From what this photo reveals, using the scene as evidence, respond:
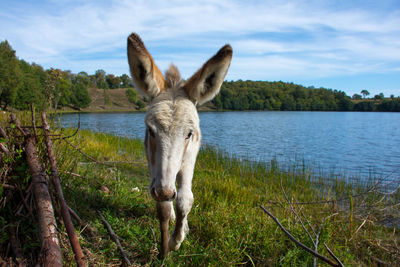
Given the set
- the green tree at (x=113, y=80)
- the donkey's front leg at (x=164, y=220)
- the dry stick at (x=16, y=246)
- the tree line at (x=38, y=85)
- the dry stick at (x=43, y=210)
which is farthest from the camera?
the green tree at (x=113, y=80)

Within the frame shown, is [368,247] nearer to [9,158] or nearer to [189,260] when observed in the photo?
[189,260]

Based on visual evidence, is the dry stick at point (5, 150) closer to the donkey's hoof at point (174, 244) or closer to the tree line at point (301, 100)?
the donkey's hoof at point (174, 244)

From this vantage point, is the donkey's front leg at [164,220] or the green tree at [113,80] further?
the green tree at [113,80]

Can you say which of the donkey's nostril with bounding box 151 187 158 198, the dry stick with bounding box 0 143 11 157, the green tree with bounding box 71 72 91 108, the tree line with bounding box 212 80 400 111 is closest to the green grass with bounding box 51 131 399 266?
the dry stick with bounding box 0 143 11 157

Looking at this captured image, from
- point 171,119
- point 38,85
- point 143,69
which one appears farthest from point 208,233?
point 38,85

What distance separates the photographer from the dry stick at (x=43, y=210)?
2098mm

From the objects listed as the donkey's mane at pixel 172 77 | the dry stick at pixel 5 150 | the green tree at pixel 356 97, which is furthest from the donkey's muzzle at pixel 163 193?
the green tree at pixel 356 97

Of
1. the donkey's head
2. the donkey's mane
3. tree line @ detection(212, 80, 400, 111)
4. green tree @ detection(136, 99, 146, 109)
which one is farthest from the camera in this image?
tree line @ detection(212, 80, 400, 111)

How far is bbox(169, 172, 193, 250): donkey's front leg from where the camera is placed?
297cm

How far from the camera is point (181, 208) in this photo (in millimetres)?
2949

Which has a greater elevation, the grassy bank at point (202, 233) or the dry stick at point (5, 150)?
the dry stick at point (5, 150)

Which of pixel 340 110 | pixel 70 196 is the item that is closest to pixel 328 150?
pixel 70 196

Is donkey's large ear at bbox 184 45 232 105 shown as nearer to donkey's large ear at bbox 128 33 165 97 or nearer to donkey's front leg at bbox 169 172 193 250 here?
donkey's large ear at bbox 128 33 165 97

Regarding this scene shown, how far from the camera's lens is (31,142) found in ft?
10.4
